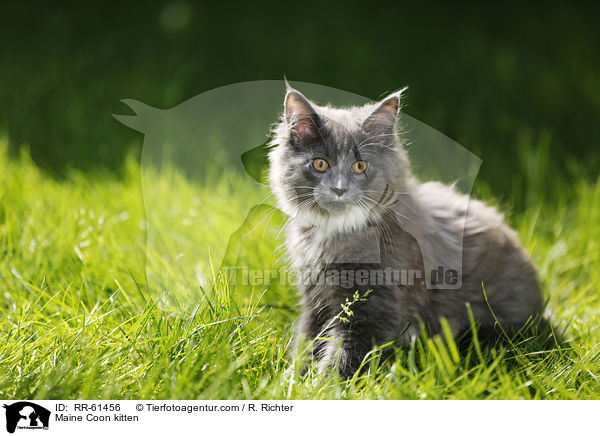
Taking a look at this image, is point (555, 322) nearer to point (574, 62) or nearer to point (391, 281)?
point (391, 281)

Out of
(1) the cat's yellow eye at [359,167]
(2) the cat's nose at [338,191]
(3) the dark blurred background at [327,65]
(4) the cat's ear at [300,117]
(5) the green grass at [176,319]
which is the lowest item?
(5) the green grass at [176,319]

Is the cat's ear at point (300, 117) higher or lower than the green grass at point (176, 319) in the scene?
higher

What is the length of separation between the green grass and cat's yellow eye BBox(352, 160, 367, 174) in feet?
2.04

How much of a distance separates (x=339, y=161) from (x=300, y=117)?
205mm

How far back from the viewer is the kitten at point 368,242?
6.20 feet

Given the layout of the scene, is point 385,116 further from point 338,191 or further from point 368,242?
point 368,242

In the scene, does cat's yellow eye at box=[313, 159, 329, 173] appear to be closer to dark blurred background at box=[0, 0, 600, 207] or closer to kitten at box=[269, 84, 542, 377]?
kitten at box=[269, 84, 542, 377]
